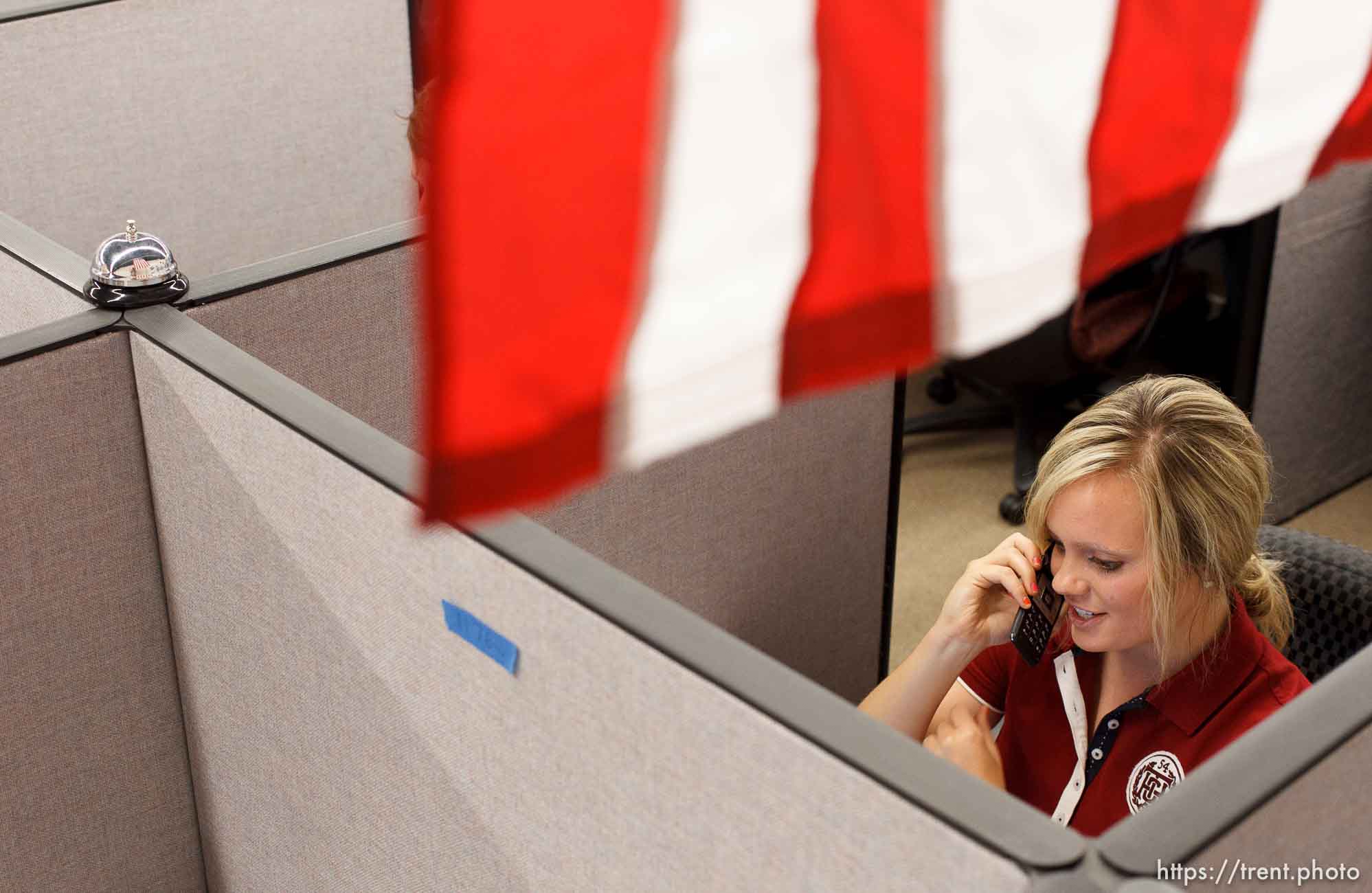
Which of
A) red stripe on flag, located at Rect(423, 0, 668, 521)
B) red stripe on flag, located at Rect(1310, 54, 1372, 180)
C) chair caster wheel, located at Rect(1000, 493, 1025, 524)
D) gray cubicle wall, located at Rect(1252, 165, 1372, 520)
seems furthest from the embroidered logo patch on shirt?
chair caster wheel, located at Rect(1000, 493, 1025, 524)

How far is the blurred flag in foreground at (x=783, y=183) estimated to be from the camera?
1.32ft

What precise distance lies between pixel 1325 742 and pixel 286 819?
0.82 m

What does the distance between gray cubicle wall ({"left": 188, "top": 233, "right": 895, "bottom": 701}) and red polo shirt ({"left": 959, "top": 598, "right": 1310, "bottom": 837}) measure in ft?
0.90

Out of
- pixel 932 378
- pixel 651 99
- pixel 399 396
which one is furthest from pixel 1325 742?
pixel 932 378

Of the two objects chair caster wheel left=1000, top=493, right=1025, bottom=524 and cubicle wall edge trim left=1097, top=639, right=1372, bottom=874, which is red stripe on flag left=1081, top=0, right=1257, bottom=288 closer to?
cubicle wall edge trim left=1097, top=639, right=1372, bottom=874

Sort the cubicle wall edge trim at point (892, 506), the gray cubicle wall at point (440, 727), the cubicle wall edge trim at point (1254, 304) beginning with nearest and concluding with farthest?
the gray cubicle wall at point (440, 727) → the cubicle wall edge trim at point (892, 506) → the cubicle wall edge trim at point (1254, 304)

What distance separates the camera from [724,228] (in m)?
0.48

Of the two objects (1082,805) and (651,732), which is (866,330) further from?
(1082,805)

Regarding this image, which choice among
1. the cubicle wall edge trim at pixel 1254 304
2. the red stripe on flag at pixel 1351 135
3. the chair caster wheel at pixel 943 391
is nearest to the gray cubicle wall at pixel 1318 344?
the cubicle wall edge trim at pixel 1254 304

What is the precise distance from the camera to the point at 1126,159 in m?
0.61

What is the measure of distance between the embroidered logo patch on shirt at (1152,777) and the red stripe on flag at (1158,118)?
0.73m

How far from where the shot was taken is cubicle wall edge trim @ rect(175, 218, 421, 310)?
48.9 inches

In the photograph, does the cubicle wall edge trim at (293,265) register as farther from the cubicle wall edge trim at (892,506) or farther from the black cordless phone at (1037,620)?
the black cordless phone at (1037,620)

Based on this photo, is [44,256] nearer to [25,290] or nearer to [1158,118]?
[25,290]
